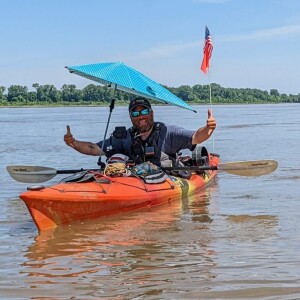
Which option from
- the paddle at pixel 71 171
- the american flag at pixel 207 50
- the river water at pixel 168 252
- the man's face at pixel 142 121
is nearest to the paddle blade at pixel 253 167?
the paddle at pixel 71 171

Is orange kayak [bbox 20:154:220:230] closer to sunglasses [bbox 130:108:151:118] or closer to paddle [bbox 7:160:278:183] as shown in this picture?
paddle [bbox 7:160:278:183]

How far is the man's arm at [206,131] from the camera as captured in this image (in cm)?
843

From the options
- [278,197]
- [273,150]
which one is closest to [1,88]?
[273,150]

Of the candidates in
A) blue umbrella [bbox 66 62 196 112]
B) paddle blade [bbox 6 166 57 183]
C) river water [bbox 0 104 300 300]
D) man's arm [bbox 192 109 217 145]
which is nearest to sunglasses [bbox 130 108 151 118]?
blue umbrella [bbox 66 62 196 112]

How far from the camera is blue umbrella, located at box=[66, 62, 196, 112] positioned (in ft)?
29.3

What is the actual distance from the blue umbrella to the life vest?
46 cm

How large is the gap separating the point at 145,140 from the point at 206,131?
102cm

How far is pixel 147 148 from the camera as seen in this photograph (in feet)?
30.0

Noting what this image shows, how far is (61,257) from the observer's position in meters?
6.29

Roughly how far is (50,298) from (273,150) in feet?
51.9

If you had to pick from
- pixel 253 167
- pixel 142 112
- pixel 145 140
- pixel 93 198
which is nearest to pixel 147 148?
pixel 145 140

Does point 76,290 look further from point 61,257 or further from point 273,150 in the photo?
point 273,150

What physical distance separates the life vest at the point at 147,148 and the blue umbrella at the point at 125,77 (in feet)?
1.52

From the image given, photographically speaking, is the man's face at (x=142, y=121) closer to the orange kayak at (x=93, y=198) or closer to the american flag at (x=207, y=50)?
the orange kayak at (x=93, y=198)
